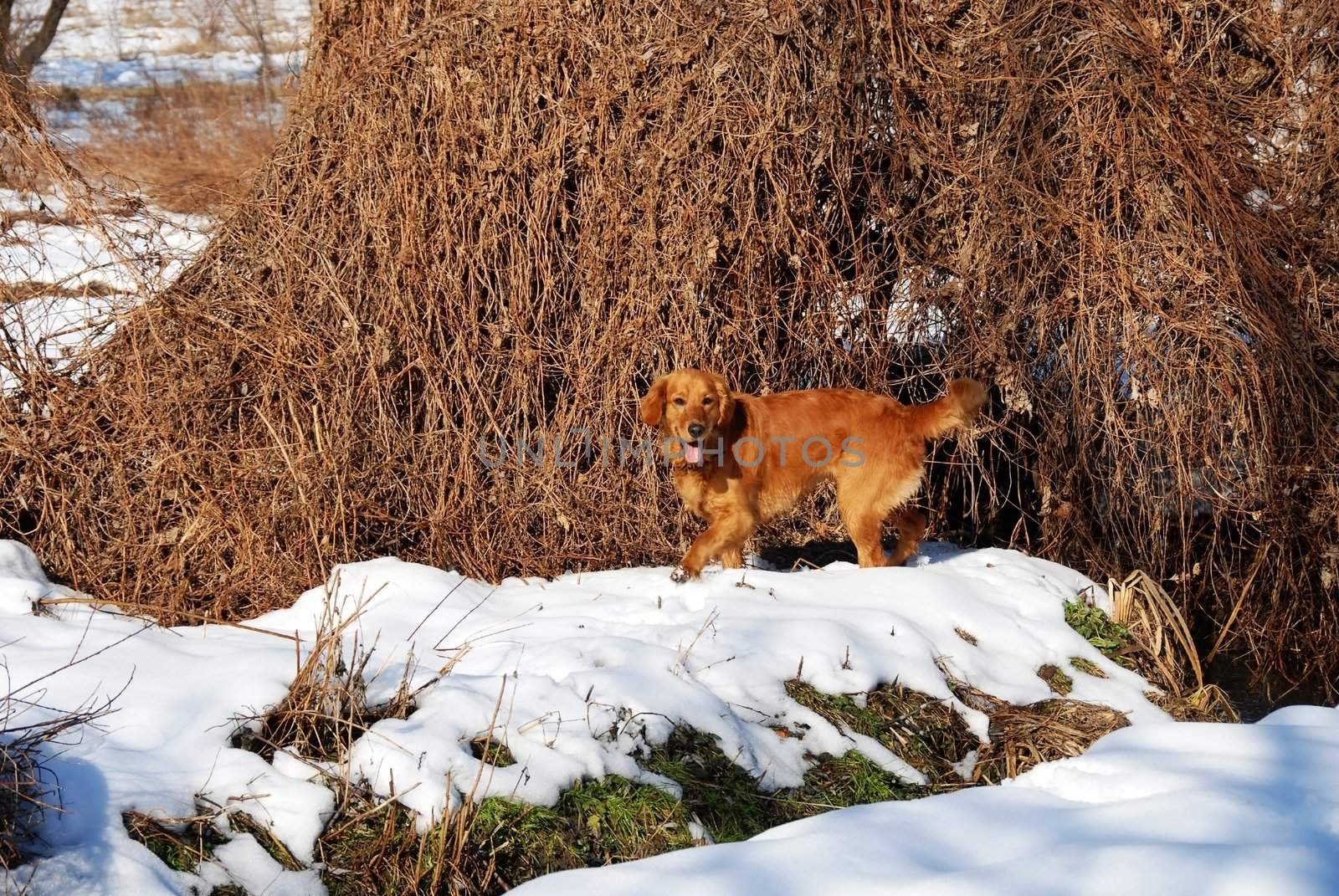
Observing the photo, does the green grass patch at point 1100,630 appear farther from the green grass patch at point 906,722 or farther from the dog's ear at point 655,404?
the dog's ear at point 655,404

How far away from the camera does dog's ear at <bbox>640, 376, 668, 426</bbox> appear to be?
5031 mm

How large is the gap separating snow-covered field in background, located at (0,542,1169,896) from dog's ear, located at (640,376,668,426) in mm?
701

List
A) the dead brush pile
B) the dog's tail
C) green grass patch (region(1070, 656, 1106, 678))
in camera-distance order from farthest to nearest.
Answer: the dead brush pile, the dog's tail, green grass patch (region(1070, 656, 1106, 678))

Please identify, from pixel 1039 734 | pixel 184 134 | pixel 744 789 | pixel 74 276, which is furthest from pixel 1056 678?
pixel 184 134

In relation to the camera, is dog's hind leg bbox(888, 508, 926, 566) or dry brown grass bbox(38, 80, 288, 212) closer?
dog's hind leg bbox(888, 508, 926, 566)

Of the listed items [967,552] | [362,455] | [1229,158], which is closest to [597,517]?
[362,455]

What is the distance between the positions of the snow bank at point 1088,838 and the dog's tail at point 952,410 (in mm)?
2551

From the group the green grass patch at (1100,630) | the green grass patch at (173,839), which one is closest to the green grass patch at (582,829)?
the green grass patch at (173,839)

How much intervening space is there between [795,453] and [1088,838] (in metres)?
3.18

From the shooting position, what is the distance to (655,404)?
16.5 ft

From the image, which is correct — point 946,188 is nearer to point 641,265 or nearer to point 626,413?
point 641,265

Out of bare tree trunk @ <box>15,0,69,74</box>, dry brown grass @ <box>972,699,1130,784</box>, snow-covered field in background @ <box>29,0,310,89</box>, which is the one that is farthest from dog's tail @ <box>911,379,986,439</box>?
snow-covered field in background @ <box>29,0,310,89</box>

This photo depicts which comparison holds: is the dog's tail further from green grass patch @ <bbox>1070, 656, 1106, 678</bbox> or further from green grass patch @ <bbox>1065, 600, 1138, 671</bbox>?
green grass patch @ <bbox>1070, 656, 1106, 678</bbox>

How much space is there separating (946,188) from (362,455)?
10.3ft
